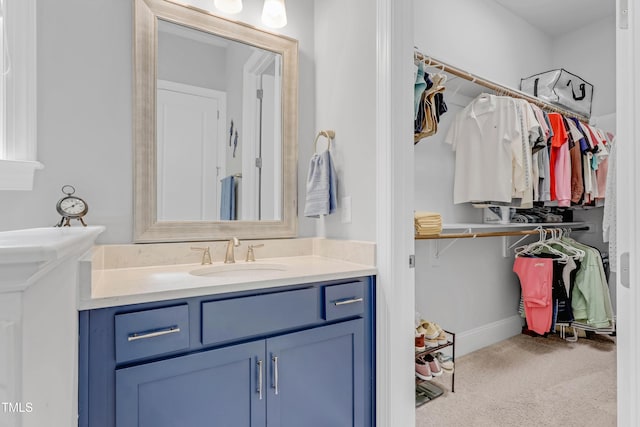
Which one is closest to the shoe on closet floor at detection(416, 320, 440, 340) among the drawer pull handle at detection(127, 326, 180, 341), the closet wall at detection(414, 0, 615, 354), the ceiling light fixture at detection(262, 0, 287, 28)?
the closet wall at detection(414, 0, 615, 354)

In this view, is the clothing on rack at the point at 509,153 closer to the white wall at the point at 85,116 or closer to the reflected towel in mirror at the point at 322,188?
the reflected towel in mirror at the point at 322,188

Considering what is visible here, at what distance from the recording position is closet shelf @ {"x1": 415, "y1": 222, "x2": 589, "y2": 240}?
7.42ft

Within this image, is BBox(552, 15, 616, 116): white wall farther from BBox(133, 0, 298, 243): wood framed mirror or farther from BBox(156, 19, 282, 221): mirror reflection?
BBox(156, 19, 282, 221): mirror reflection

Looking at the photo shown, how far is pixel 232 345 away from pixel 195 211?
767 millimetres

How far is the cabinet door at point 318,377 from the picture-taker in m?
1.35

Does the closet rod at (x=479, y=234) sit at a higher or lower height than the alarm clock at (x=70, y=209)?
lower

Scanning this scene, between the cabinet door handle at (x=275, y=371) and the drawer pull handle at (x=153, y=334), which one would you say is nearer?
the drawer pull handle at (x=153, y=334)

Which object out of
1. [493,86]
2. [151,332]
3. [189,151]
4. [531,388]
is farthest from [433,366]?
[493,86]

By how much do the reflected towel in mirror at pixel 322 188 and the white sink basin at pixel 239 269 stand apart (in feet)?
1.12

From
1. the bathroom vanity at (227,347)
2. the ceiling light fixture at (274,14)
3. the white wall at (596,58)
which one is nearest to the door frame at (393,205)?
the bathroom vanity at (227,347)

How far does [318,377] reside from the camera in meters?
1.45

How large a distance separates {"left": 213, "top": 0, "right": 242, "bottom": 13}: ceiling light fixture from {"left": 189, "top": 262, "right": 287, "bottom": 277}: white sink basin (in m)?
1.27

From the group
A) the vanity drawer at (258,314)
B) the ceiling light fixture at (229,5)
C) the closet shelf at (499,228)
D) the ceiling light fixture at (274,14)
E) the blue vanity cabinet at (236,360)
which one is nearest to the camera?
the blue vanity cabinet at (236,360)
